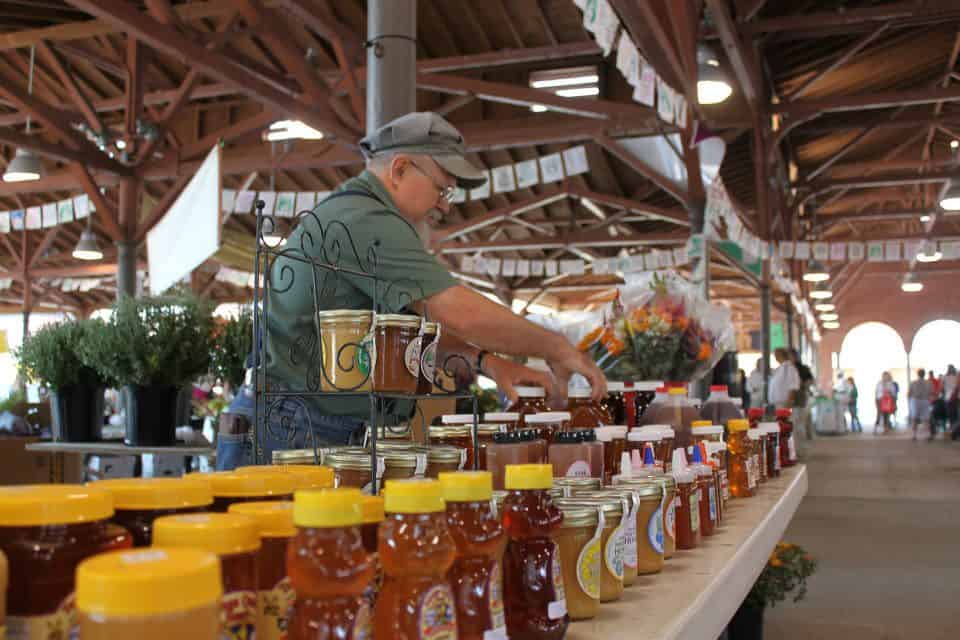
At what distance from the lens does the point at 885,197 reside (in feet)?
68.7

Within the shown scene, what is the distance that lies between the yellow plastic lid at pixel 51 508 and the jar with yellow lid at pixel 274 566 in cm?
14

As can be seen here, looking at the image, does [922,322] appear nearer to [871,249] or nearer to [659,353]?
[871,249]

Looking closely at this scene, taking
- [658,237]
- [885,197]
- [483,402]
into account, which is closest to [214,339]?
[483,402]

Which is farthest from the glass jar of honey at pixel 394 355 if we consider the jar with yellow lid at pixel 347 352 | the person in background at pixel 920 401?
the person in background at pixel 920 401

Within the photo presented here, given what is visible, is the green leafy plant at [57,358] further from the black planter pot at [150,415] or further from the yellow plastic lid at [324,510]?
the yellow plastic lid at [324,510]

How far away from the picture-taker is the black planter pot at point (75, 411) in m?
4.51

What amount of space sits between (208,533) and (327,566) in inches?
4.0

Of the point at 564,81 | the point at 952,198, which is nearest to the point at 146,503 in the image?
the point at 564,81

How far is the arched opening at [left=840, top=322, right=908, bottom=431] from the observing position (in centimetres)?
2817

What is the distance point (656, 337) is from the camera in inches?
126

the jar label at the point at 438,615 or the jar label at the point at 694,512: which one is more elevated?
the jar label at the point at 438,615

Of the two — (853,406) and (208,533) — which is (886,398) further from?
(208,533)

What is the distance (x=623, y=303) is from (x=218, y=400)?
3226mm

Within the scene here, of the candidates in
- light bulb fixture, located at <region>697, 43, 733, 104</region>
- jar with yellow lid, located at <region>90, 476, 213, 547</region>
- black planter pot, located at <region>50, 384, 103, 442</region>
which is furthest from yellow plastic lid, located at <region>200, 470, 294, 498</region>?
light bulb fixture, located at <region>697, 43, 733, 104</region>
